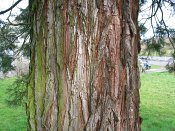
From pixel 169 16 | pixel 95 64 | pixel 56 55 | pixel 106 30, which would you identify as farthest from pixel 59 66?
pixel 169 16

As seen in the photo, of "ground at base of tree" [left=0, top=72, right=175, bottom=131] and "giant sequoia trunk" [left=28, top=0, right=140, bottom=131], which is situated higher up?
"giant sequoia trunk" [left=28, top=0, right=140, bottom=131]

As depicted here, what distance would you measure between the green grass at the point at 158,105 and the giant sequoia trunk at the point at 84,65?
4186 mm

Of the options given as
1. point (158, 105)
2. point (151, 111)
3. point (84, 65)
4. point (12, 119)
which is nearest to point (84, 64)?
point (84, 65)

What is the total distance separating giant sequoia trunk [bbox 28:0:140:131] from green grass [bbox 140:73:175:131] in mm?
4186

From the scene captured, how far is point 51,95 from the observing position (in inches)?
63.6

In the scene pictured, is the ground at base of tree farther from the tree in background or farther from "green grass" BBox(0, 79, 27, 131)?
the tree in background

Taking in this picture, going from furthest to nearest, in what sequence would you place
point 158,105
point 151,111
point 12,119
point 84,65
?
point 158,105, point 151,111, point 12,119, point 84,65

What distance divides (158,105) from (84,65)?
301 inches

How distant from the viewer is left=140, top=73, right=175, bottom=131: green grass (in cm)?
610

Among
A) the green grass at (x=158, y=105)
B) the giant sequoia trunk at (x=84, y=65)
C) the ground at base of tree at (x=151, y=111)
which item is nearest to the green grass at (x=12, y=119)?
the ground at base of tree at (x=151, y=111)

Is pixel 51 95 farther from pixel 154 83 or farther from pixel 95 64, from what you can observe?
pixel 154 83

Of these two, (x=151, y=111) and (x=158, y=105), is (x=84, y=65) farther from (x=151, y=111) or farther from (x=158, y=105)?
(x=158, y=105)

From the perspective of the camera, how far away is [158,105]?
893 cm

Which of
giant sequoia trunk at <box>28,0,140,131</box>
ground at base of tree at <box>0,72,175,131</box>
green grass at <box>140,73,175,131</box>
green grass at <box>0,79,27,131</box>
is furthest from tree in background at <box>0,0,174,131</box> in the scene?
green grass at <box>140,73,175,131</box>
